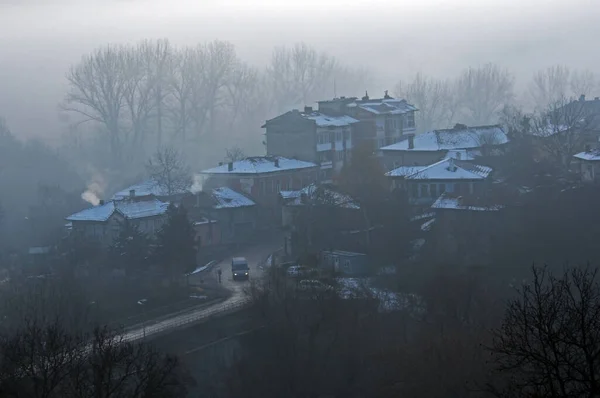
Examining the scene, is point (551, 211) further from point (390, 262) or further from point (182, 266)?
point (182, 266)

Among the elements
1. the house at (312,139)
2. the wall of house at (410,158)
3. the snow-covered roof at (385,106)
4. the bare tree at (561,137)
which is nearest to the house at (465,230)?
the bare tree at (561,137)

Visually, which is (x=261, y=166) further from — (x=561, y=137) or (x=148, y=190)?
(x=561, y=137)

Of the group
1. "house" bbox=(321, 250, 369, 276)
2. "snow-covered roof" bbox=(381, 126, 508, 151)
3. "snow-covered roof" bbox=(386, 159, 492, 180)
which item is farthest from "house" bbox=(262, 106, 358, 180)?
"house" bbox=(321, 250, 369, 276)

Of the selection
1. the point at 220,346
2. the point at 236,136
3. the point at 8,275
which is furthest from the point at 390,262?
the point at 236,136

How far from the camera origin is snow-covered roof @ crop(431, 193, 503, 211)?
16.3 metres

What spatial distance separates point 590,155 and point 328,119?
23.2 ft

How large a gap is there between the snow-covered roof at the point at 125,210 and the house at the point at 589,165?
7.90m

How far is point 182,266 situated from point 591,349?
11778 mm

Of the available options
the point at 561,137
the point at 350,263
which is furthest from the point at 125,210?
the point at 561,137

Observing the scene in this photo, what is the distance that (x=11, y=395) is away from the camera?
845 centimetres

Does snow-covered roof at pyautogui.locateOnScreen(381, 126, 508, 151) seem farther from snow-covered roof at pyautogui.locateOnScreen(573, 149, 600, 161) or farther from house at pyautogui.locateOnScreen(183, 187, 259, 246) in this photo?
house at pyautogui.locateOnScreen(183, 187, 259, 246)

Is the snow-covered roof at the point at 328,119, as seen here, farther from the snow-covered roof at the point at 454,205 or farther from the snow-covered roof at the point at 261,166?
the snow-covered roof at the point at 454,205

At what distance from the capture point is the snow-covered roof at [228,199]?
19531 millimetres

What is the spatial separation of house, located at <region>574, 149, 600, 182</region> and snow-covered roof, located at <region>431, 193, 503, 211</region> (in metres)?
2.74
